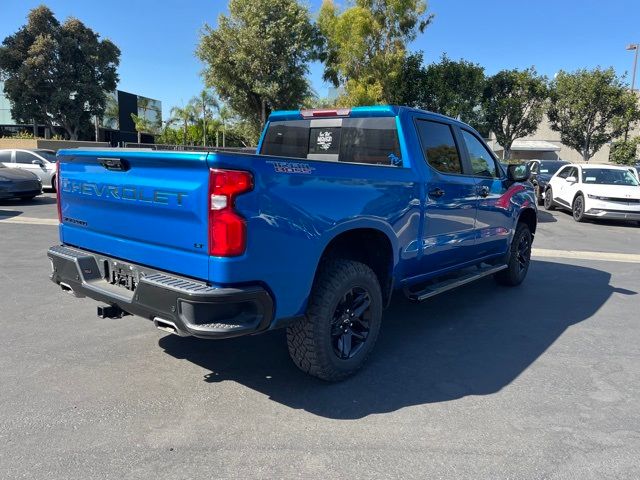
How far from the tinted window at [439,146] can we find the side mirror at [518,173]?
1140mm

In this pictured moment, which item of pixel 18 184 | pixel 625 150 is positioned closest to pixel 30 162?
pixel 18 184

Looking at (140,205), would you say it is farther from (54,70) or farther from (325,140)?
(54,70)

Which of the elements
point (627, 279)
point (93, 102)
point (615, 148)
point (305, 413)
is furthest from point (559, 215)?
point (93, 102)

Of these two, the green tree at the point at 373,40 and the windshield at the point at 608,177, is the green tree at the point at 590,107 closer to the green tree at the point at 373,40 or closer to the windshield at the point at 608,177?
the green tree at the point at 373,40

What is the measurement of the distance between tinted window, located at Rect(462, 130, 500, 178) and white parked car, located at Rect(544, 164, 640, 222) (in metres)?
8.76

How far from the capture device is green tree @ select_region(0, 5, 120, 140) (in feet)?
104

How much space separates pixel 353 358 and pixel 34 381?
7.45 ft

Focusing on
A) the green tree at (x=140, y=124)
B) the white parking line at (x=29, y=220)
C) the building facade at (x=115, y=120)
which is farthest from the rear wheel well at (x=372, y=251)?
the green tree at (x=140, y=124)

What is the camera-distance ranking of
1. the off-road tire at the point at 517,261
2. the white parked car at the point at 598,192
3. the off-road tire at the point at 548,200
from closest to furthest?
the off-road tire at the point at 517,261
the white parked car at the point at 598,192
the off-road tire at the point at 548,200

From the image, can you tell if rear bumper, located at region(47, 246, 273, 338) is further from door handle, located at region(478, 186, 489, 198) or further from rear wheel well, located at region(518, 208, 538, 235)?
rear wheel well, located at region(518, 208, 538, 235)

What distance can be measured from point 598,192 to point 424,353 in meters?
11.0

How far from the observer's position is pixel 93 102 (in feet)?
112

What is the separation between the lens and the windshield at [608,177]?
13462 millimetres

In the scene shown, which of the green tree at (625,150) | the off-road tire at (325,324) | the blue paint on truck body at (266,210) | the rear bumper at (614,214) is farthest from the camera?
the green tree at (625,150)
